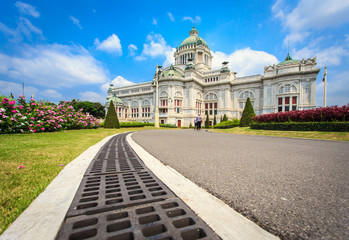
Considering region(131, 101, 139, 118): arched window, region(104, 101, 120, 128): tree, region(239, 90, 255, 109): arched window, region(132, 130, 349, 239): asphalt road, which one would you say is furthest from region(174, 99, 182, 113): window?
region(132, 130, 349, 239): asphalt road

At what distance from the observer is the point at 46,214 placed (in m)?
1.34

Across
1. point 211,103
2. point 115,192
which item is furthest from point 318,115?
point 211,103

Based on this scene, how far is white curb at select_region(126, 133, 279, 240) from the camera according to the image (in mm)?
1129

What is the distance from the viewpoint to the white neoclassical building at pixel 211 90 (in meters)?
32.4

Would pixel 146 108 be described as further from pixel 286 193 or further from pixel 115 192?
pixel 286 193

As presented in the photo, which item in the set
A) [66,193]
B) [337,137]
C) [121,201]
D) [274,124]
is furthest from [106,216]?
[274,124]

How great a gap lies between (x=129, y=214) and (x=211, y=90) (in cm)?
4483

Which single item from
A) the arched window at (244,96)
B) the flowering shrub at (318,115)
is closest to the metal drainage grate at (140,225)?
the flowering shrub at (318,115)

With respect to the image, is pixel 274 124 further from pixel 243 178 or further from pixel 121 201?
pixel 121 201

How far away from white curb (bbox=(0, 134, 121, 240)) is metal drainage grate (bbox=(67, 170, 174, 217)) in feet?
0.29

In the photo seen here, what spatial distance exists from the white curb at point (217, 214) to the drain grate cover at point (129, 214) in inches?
2.9

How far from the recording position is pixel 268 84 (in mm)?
35625

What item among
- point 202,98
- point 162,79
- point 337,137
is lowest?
point 337,137

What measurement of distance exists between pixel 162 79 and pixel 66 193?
132 feet
